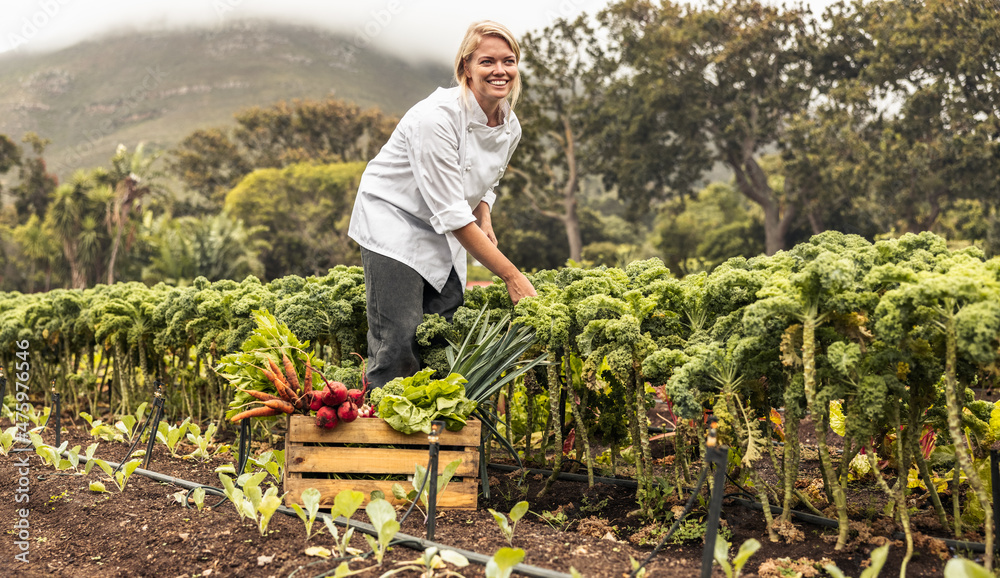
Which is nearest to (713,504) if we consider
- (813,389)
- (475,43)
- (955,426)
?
(813,389)

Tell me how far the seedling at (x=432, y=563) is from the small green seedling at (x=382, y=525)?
7 centimetres

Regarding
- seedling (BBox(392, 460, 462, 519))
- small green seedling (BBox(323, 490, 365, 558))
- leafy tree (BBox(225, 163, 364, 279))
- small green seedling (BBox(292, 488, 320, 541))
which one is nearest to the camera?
small green seedling (BBox(323, 490, 365, 558))

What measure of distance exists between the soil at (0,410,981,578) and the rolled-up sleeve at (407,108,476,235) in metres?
1.13

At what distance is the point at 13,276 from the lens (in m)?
39.8

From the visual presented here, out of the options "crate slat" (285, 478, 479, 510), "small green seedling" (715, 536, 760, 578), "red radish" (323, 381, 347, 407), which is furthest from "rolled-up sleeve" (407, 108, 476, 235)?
"small green seedling" (715, 536, 760, 578)

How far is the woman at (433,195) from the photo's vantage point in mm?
2730

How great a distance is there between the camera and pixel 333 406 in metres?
2.55

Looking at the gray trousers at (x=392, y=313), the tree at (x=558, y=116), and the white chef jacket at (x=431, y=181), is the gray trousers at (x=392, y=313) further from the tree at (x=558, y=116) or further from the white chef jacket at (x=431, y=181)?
the tree at (x=558, y=116)

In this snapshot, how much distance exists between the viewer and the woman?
273 cm

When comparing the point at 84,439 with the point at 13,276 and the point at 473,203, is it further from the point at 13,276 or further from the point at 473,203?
the point at 13,276

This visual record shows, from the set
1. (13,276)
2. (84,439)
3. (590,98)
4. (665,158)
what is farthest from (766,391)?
(13,276)

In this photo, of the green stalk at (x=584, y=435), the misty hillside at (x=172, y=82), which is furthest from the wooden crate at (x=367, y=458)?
the misty hillside at (x=172, y=82)

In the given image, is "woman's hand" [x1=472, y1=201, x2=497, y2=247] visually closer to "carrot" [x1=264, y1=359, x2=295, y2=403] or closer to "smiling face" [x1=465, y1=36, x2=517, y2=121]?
"smiling face" [x1=465, y1=36, x2=517, y2=121]

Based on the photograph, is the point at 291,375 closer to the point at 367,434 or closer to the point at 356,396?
the point at 356,396
